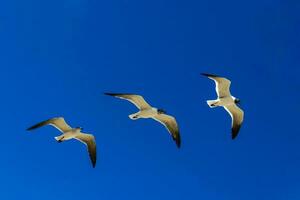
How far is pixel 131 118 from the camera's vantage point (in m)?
44.7

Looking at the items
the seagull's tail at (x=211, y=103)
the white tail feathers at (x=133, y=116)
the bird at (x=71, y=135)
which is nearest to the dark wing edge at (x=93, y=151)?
the bird at (x=71, y=135)

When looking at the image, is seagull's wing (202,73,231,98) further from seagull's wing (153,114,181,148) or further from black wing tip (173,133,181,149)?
black wing tip (173,133,181,149)

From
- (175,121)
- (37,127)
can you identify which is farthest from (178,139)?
(37,127)

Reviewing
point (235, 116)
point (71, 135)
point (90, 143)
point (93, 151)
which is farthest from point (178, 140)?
point (71, 135)

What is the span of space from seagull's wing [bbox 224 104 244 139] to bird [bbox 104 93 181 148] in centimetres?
302

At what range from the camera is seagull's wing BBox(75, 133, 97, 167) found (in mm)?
47969

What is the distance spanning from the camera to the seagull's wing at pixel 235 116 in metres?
47.4

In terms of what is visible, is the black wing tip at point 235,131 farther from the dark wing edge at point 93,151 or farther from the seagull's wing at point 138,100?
the dark wing edge at point 93,151

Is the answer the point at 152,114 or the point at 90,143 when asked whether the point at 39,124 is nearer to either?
the point at 90,143

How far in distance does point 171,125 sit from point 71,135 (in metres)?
5.55

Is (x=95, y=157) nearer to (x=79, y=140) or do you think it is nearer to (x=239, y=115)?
(x=79, y=140)

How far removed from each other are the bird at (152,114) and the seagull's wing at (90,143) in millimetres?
3878

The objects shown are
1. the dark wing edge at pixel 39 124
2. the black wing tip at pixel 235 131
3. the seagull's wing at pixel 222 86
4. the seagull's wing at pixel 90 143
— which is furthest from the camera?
the seagull's wing at pixel 90 143

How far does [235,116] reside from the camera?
4778 cm
